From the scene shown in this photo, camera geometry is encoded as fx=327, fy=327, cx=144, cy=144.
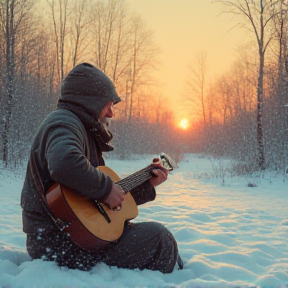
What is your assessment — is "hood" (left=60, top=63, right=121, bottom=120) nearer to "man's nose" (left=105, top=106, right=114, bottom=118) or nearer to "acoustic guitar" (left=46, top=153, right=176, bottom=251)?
"man's nose" (left=105, top=106, right=114, bottom=118)

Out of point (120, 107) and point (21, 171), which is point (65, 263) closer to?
point (21, 171)

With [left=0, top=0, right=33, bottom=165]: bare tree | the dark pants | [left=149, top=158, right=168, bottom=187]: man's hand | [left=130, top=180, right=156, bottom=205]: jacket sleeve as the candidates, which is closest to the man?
the dark pants

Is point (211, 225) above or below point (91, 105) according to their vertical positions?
below

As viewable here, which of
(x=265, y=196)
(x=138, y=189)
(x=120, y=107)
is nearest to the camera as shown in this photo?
(x=138, y=189)

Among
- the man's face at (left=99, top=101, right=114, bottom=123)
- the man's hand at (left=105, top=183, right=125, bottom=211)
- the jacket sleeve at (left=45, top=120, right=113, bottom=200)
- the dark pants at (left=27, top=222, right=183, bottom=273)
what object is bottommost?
the dark pants at (left=27, top=222, right=183, bottom=273)

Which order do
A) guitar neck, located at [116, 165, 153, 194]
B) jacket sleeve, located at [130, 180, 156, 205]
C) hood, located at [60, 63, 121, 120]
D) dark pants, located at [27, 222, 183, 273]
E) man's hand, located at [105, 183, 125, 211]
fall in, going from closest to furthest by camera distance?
man's hand, located at [105, 183, 125, 211] < dark pants, located at [27, 222, 183, 273] < hood, located at [60, 63, 121, 120] < guitar neck, located at [116, 165, 153, 194] < jacket sleeve, located at [130, 180, 156, 205]

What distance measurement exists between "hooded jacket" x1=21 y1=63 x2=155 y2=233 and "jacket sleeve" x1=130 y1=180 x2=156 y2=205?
1.33 ft

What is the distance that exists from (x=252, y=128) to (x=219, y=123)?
2558 cm

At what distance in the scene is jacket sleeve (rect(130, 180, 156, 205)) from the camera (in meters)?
2.64

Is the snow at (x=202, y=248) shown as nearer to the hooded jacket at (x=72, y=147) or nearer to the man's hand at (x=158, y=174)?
the hooded jacket at (x=72, y=147)

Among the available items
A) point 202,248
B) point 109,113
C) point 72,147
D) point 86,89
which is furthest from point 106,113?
A: point 202,248

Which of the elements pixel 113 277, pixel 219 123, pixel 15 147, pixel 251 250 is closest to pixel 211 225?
pixel 251 250

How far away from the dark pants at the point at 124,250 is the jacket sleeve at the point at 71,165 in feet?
1.30

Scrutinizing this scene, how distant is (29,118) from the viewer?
55.3 ft
